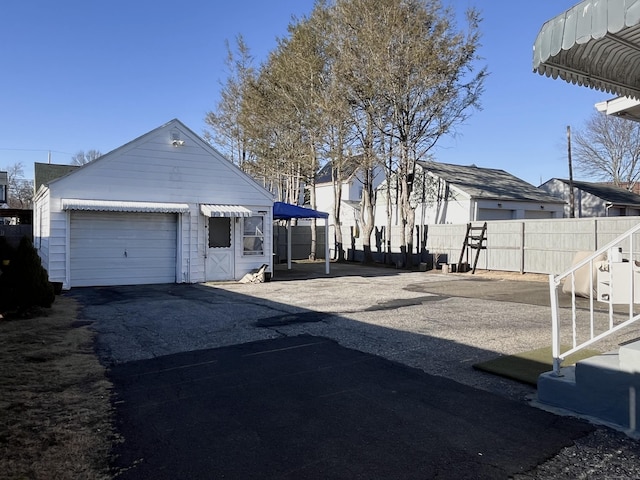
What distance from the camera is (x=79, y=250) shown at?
1341 centimetres

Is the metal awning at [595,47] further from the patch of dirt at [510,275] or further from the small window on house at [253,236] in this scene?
the patch of dirt at [510,275]

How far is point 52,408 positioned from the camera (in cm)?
426

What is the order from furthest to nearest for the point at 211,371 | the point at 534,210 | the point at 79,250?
the point at 534,210 < the point at 79,250 < the point at 211,371

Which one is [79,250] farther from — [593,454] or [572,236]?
[572,236]

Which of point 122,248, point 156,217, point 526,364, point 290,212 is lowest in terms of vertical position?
point 526,364

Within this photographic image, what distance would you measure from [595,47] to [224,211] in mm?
11911

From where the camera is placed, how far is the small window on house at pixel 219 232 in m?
15.2

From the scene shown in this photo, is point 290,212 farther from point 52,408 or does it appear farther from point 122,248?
point 52,408

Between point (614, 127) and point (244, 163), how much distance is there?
3172 centimetres

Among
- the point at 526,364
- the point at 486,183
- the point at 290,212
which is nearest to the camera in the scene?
the point at 526,364

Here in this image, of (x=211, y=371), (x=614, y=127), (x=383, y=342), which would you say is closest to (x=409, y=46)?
(x=383, y=342)

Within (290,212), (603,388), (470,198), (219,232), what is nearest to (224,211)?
(219,232)

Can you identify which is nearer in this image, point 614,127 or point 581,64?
point 581,64

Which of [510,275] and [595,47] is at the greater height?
[595,47]
